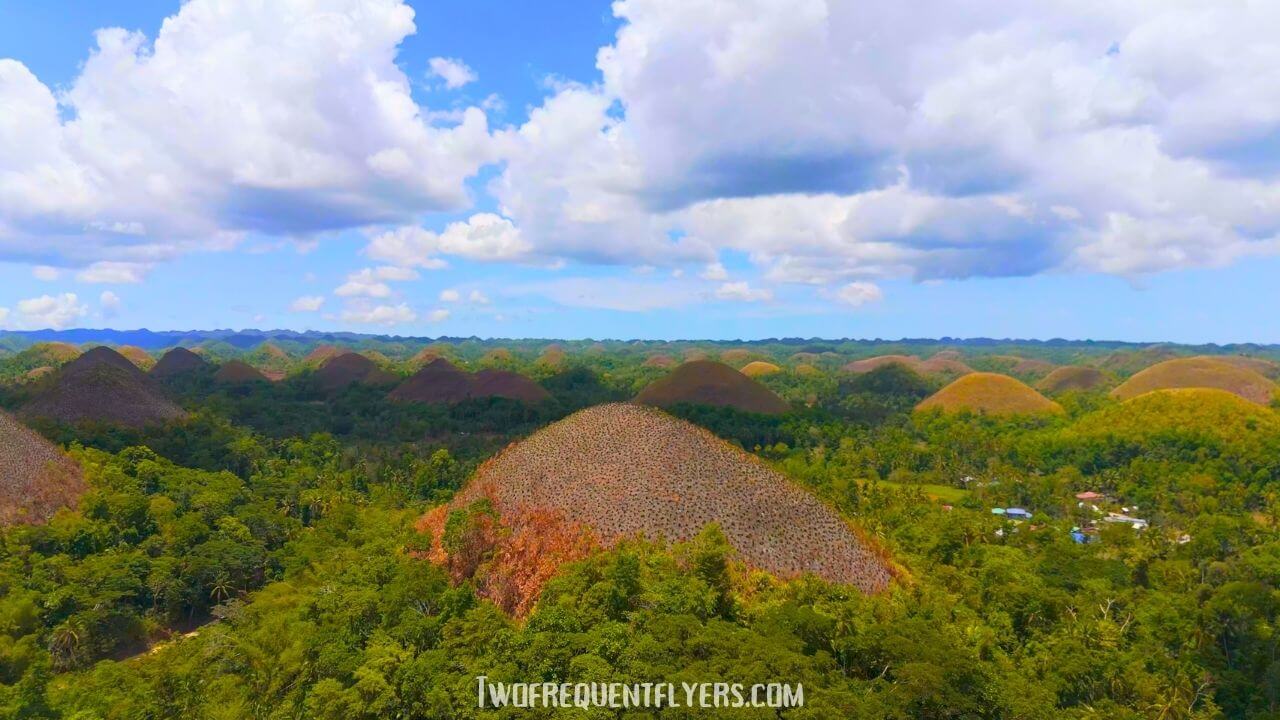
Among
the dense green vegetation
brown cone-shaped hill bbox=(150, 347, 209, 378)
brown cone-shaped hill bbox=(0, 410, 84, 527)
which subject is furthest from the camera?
brown cone-shaped hill bbox=(150, 347, 209, 378)

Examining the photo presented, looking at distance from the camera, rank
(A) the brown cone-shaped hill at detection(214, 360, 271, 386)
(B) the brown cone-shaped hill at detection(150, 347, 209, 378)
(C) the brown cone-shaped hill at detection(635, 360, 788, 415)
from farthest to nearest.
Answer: (B) the brown cone-shaped hill at detection(150, 347, 209, 378)
(A) the brown cone-shaped hill at detection(214, 360, 271, 386)
(C) the brown cone-shaped hill at detection(635, 360, 788, 415)

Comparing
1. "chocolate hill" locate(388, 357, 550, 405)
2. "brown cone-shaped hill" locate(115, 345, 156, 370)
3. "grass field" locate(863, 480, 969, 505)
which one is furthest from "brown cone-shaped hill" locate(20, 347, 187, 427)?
"brown cone-shaped hill" locate(115, 345, 156, 370)

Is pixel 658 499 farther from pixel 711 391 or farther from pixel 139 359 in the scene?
pixel 139 359

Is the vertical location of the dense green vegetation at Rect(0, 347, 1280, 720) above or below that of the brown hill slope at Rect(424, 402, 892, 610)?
below

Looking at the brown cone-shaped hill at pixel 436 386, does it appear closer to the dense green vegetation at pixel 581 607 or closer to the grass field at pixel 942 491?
the dense green vegetation at pixel 581 607

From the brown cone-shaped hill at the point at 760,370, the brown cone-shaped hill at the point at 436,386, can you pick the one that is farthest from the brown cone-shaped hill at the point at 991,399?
the brown cone-shaped hill at the point at 436,386

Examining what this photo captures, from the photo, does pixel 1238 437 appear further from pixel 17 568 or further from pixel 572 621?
pixel 17 568

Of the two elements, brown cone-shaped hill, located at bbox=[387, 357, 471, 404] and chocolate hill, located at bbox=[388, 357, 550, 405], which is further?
brown cone-shaped hill, located at bbox=[387, 357, 471, 404]

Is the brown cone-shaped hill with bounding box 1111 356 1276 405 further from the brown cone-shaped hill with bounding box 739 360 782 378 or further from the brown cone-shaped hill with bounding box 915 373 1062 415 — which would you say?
the brown cone-shaped hill with bounding box 739 360 782 378
